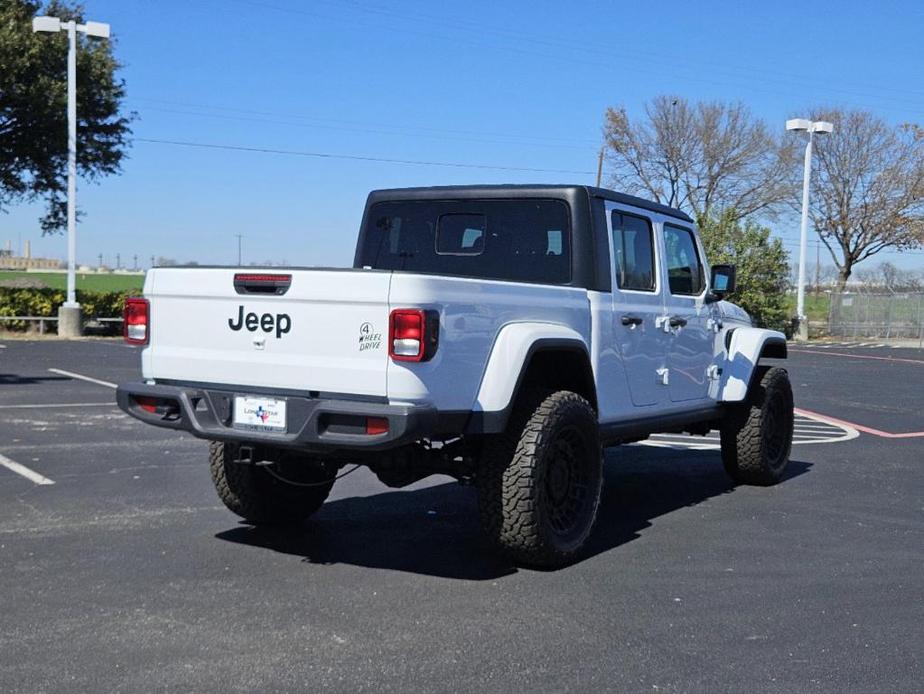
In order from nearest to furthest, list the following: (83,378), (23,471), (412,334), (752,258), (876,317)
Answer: (412,334) < (23,471) < (83,378) < (752,258) < (876,317)

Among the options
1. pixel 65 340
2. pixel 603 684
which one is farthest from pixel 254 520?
pixel 65 340

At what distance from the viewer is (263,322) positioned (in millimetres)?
5262

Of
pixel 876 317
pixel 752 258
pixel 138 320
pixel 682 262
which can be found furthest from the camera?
pixel 876 317

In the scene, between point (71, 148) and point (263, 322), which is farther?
point (71, 148)

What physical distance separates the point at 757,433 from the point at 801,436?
3.77 m

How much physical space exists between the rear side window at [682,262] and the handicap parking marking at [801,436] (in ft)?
8.72

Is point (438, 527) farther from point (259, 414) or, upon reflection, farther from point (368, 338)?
point (368, 338)

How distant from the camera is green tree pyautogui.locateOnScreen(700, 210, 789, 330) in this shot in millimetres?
36938

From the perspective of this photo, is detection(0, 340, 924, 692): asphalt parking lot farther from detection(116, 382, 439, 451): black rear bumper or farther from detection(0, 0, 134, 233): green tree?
detection(0, 0, 134, 233): green tree

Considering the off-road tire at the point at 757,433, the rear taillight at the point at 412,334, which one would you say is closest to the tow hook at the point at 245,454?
the rear taillight at the point at 412,334

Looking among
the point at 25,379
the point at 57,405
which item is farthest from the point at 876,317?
the point at 57,405

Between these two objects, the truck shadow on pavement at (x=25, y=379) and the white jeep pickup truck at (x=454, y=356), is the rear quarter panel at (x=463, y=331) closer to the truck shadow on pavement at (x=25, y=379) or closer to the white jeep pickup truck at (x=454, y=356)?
the white jeep pickup truck at (x=454, y=356)

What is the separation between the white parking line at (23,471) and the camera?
7801 millimetres

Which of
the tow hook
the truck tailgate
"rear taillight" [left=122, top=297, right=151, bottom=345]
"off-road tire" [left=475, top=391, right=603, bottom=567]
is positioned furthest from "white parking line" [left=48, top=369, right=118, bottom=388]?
"off-road tire" [left=475, top=391, right=603, bottom=567]
